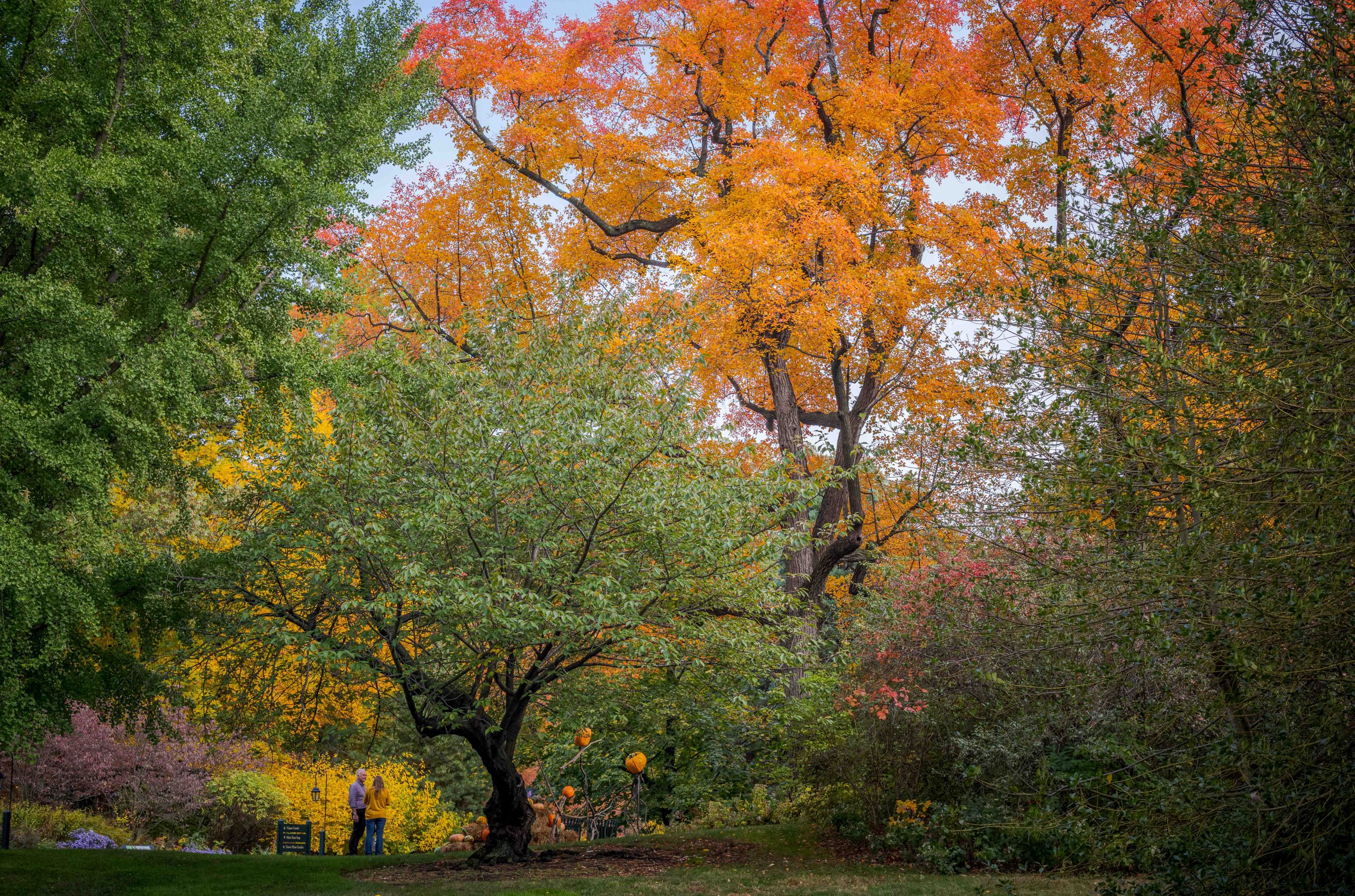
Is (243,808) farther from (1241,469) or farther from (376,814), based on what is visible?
(1241,469)

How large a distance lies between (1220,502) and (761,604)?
618 cm

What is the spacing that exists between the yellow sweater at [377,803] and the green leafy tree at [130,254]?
4414 millimetres

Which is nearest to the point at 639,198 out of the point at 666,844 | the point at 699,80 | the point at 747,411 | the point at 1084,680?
the point at 699,80

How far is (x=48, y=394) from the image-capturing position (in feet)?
25.2

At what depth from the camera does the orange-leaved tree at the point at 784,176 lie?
13547 millimetres

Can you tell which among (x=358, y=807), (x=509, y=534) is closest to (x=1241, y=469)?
(x=509, y=534)

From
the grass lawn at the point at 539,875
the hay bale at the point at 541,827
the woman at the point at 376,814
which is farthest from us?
the hay bale at the point at 541,827

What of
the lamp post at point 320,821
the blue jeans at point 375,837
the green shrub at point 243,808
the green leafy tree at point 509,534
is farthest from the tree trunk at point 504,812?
the green shrub at point 243,808

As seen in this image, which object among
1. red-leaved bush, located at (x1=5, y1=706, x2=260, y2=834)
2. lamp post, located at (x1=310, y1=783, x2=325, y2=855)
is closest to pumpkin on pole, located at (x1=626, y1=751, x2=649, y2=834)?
lamp post, located at (x1=310, y1=783, x2=325, y2=855)

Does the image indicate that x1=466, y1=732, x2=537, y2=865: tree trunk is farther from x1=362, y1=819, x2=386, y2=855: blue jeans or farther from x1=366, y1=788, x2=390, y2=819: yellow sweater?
x1=362, y1=819, x2=386, y2=855: blue jeans

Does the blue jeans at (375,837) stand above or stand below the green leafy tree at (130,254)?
below

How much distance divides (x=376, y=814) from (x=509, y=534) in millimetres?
6716

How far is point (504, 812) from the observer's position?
10633mm

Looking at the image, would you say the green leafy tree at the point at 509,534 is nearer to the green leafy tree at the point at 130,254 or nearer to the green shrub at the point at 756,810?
the green leafy tree at the point at 130,254
